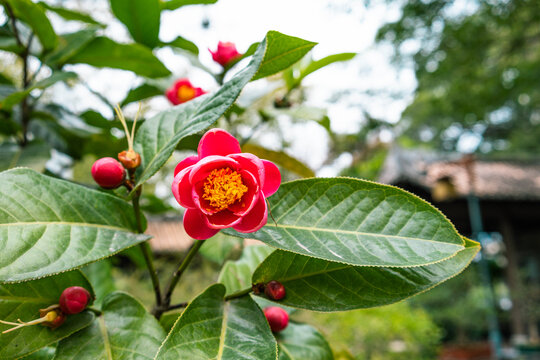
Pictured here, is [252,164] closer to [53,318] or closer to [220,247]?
[53,318]

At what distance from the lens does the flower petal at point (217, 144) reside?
0.56 meters

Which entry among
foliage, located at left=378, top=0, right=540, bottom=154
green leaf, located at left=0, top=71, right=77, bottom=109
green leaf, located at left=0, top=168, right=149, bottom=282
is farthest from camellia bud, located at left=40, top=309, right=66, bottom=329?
foliage, located at left=378, top=0, right=540, bottom=154

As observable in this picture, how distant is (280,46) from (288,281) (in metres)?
0.33

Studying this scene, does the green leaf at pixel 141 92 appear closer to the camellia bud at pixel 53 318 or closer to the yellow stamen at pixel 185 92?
the yellow stamen at pixel 185 92

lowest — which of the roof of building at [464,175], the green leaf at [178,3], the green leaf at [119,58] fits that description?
the roof of building at [464,175]

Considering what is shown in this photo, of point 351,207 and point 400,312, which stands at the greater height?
point 351,207

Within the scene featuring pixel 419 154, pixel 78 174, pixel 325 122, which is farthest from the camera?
pixel 419 154

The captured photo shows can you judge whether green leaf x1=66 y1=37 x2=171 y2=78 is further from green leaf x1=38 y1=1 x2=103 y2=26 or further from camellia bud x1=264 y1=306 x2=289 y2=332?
camellia bud x1=264 y1=306 x2=289 y2=332

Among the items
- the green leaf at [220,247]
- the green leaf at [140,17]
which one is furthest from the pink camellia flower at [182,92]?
the green leaf at [220,247]

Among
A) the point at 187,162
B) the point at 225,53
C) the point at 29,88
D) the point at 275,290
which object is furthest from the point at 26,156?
the point at 275,290

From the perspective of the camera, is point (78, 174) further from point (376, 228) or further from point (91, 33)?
point (376, 228)

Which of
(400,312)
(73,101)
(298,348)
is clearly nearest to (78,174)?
(73,101)

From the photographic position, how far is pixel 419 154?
35.4ft

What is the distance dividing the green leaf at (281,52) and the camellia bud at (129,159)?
20cm
